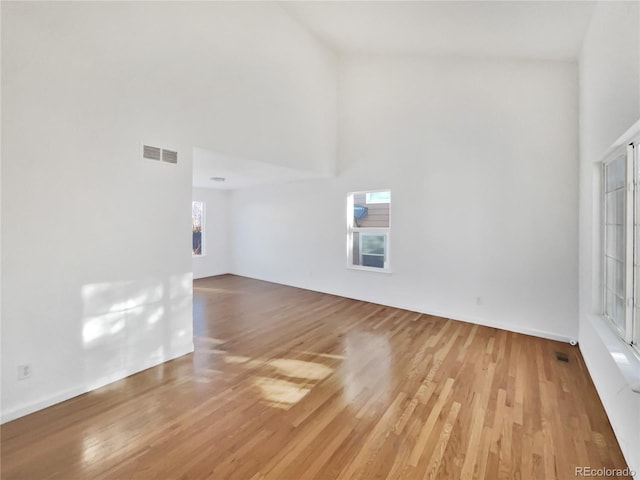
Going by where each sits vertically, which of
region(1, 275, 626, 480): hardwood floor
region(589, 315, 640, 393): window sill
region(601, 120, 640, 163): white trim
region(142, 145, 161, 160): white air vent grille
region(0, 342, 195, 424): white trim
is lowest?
region(1, 275, 626, 480): hardwood floor

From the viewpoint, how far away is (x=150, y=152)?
2.83 m

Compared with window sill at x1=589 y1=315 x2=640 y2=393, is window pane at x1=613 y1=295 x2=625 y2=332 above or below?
above

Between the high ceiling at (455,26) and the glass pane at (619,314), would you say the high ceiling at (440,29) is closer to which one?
the high ceiling at (455,26)

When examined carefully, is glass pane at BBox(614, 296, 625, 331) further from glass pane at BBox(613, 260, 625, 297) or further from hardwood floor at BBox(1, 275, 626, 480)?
hardwood floor at BBox(1, 275, 626, 480)

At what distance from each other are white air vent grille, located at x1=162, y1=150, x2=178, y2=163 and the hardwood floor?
211cm

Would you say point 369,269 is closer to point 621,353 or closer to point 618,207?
point 618,207

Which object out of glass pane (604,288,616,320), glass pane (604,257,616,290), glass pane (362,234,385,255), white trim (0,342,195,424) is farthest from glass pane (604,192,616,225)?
white trim (0,342,195,424)

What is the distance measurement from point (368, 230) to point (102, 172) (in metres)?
4.07

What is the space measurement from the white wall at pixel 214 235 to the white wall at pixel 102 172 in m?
4.32

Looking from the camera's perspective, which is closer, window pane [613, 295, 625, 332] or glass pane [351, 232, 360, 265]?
window pane [613, 295, 625, 332]

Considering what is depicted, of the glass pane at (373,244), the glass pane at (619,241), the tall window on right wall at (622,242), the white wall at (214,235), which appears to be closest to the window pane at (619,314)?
the tall window on right wall at (622,242)

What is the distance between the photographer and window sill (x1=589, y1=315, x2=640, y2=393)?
1.70 metres

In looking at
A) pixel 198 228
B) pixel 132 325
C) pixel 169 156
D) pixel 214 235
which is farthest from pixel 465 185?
pixel 198 228

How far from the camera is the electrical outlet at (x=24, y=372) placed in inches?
83.2
